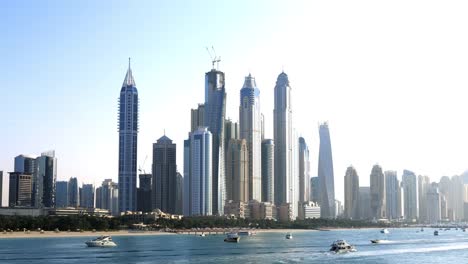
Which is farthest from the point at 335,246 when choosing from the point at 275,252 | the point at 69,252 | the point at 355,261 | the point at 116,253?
the point at 69,252

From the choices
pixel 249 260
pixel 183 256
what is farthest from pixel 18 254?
pixel 249 260

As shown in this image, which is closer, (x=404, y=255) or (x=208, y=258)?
(x=208, y=258)

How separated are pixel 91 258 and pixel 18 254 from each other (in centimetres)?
1998

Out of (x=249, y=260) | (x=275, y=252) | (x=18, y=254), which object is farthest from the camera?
(x=275, y=252)

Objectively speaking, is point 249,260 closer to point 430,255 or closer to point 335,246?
point 335,246

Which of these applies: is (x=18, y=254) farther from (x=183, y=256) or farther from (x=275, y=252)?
(x=275, y=252)

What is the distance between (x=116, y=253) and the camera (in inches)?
6053

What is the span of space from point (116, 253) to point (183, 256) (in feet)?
66.3

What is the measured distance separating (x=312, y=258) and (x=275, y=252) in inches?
740

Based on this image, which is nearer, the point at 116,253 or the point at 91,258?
the point at 91,258

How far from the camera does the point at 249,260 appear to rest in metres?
133

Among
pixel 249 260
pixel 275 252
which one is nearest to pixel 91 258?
pixel 249 260

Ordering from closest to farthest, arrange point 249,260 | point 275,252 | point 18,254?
point 249,260 < point 18,254 < point 275,252

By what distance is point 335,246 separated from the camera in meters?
159
